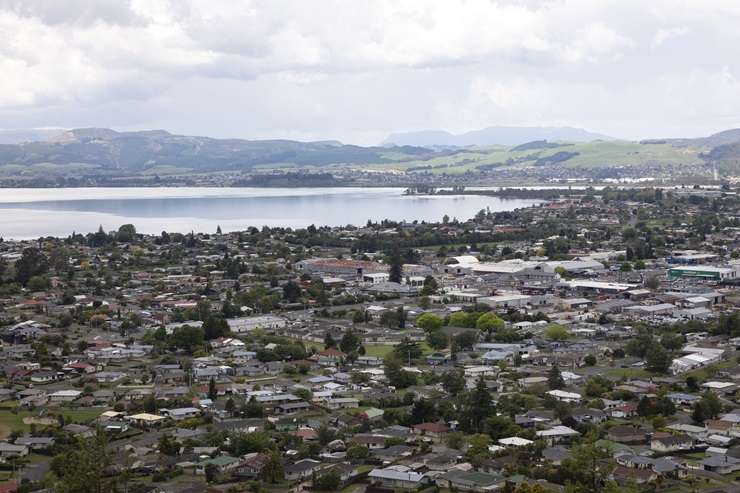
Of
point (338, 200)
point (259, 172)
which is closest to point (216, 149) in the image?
point (259, 172)

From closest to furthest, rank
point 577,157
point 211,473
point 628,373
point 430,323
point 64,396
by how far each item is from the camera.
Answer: point 211,473 < point 64,396 < point 628,373 < point 430,323 < point 577,157

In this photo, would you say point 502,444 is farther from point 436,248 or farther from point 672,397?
point 436,248

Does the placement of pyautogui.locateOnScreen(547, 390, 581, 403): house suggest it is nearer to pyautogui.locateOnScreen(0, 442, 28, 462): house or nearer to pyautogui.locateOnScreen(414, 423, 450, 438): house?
pyautogui.locateOnScreen(414, 423, 450, 438): house

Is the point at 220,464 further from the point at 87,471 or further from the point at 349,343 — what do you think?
the point at 349,343

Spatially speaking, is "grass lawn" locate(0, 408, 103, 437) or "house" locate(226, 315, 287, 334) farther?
"house" locate(226, 315, 287, 334)

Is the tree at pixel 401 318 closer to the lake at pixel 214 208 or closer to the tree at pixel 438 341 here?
the tree at pixel 438 341

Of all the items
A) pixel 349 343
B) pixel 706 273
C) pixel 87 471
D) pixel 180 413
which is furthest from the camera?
pixel 706 273

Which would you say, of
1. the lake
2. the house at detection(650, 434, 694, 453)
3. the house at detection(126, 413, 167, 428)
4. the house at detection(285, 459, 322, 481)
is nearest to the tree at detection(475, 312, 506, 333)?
the house at detection(650, 434, 694, 453)

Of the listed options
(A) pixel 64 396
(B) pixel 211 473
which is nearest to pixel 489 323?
(A) pixel 64 396
